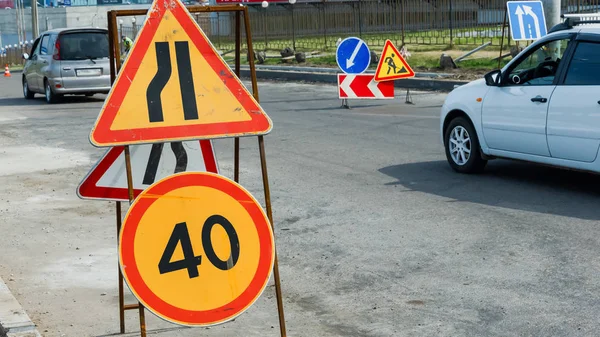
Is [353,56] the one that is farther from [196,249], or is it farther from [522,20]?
[196,249]

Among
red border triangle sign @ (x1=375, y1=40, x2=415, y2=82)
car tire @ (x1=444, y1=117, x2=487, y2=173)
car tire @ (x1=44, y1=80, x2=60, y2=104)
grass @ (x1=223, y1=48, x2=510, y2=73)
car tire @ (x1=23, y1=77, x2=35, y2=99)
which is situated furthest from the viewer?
car tire @ (x1=23, y1=77, x2=35, y2=99)

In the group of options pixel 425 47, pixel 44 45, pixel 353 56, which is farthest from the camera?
pixel 425 47

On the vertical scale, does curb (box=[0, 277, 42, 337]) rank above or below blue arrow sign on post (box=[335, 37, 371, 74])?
below

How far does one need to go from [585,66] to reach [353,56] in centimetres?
981

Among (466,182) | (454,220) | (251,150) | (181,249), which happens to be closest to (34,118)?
(251,150)

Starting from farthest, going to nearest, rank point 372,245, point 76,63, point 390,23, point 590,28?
point 390,23 < point 76,63 < point 590,28 < point 372,245

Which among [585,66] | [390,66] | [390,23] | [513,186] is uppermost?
[390,23]

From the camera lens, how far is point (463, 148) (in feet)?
35.7

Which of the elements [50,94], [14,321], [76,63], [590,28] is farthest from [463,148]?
[50,94]

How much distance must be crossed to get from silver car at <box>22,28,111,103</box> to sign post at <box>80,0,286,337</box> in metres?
17.3

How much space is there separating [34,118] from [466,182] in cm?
1108

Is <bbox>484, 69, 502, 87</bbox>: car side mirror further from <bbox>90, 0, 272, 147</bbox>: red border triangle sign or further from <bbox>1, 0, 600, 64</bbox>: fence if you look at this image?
<bbox>1, 0, 600, 64</bbox>: fence

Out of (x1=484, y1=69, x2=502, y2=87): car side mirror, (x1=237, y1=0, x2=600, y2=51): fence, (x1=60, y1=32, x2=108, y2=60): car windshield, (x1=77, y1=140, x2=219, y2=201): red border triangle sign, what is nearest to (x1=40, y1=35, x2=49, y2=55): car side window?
(x1=60, y1=32, x2=108, y2=60): car windshield

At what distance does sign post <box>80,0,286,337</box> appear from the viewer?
14.7 feet
